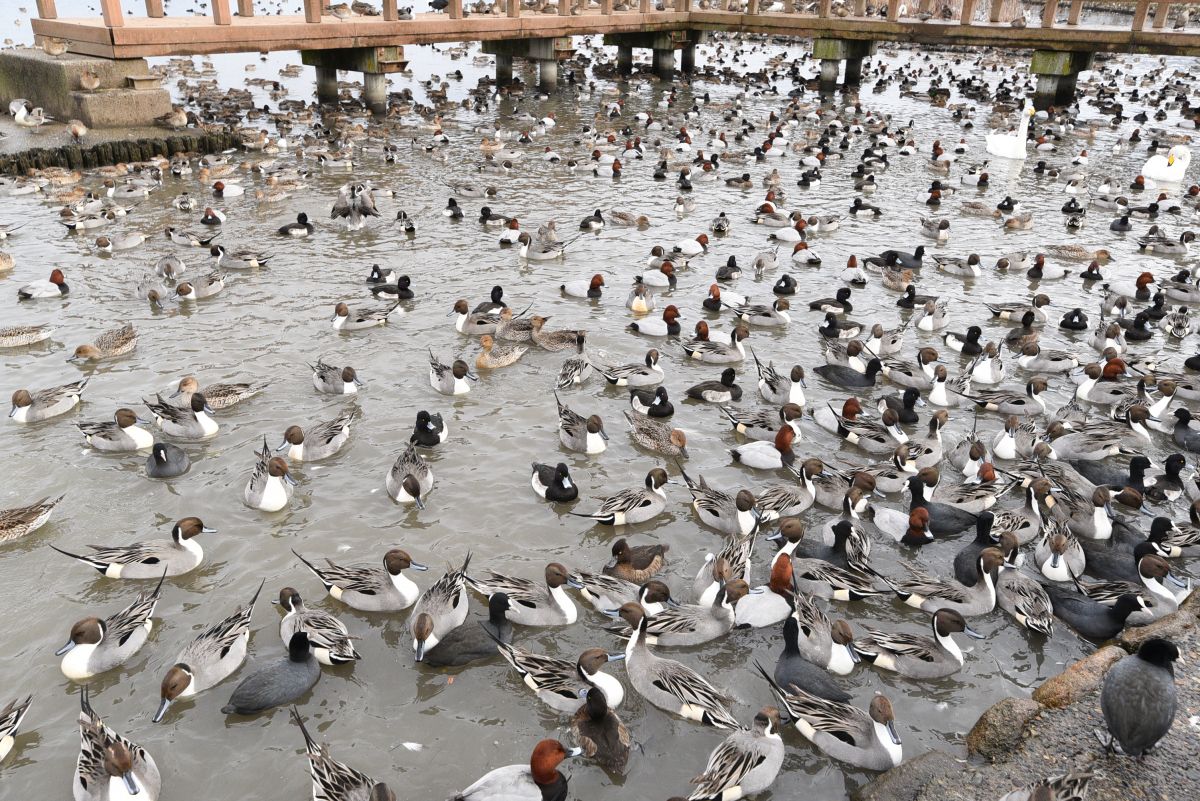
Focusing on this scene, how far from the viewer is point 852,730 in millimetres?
6641

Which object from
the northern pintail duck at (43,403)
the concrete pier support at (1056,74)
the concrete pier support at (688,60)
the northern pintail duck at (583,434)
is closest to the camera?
the northern pintail duck at (583,434)

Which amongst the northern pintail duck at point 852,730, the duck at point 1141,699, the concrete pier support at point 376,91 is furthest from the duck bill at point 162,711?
the concrete pier support at point 376,91

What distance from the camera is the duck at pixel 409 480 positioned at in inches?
375

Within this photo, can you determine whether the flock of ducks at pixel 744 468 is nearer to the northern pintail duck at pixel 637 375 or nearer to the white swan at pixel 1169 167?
the northern pintail duck at pixel 637 375

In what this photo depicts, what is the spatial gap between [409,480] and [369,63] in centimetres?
2435

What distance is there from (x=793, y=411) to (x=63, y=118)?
23.6 metres

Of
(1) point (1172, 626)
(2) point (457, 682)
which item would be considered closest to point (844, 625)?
(1) point (1172, 626)

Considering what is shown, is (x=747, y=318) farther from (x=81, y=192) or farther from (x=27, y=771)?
(x=81, y=192)

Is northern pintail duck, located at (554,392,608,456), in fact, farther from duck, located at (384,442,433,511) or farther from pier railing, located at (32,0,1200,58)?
pier railing, located at (32,0,1200,58)

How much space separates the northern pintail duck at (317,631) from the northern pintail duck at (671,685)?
2346mm

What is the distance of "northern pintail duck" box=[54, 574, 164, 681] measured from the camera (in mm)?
7199

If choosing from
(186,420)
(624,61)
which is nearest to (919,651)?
(186,420)

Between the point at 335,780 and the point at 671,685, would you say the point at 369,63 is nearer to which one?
the point at 671,685

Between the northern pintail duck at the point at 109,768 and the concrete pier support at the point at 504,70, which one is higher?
the concrete pier support at the point at 504,70
